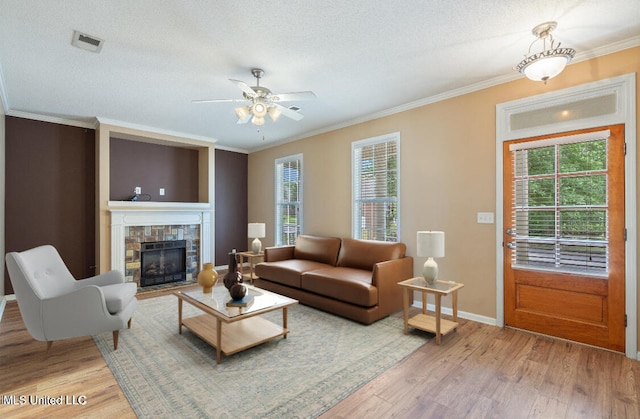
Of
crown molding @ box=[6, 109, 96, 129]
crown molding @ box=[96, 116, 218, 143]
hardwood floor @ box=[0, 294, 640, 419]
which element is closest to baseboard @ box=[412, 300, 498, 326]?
hardwood floor @ box=[0, 294, 640, 419]

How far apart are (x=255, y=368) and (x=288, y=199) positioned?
12.5 feet

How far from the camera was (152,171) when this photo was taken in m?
5.38

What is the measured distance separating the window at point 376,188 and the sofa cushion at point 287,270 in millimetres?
866

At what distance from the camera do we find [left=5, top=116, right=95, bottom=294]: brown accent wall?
164 inches

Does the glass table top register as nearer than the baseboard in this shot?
Yes

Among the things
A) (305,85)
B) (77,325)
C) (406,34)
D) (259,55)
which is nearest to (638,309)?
(406,34)

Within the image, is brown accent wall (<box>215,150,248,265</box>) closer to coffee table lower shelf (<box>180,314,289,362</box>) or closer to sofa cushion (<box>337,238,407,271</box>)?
sofa cushion (<box>337,238,407,271</box>)

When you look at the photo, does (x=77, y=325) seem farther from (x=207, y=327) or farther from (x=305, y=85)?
(x=305, y=85)

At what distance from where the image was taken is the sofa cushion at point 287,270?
394 cm

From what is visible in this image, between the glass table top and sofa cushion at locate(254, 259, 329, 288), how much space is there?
0.84 metres

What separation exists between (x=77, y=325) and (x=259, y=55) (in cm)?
281

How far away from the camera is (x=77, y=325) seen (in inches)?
98.0

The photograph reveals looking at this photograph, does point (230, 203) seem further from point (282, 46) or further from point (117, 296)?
point (282, 46)

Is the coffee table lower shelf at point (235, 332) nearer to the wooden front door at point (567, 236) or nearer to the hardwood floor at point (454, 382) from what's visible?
the hardwood floor at point (454, 382)
